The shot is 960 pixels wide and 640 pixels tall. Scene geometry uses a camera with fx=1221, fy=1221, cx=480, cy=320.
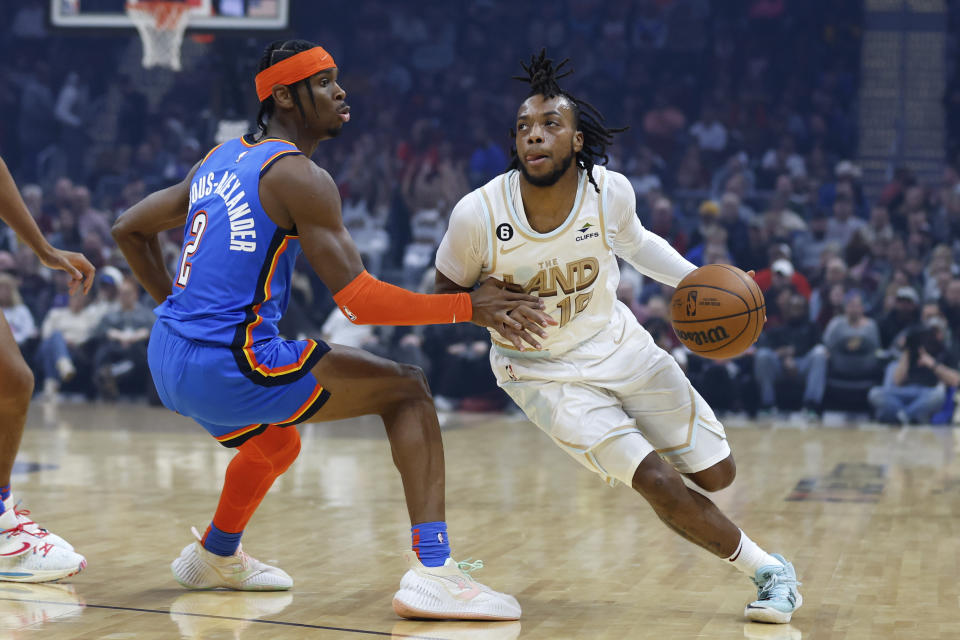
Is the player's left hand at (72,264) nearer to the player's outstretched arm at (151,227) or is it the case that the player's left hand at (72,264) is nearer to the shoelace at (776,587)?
the player's outstretched arm at (151,227)

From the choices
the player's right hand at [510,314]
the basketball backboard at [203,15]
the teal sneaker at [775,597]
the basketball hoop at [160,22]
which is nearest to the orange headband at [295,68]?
the player's right hand at [510,314]

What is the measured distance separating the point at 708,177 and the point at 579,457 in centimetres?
1014

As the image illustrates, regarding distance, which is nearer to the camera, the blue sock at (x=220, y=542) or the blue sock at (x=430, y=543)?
the blue sock at (x=430, y=543)

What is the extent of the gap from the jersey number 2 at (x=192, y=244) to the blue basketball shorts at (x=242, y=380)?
18 cm

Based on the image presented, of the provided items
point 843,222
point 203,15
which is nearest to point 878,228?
point 843,222

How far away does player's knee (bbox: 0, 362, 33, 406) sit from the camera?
14.2 feet

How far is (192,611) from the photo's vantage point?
4016 mm

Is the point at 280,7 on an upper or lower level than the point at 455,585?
upper

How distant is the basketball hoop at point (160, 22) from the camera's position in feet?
32.2

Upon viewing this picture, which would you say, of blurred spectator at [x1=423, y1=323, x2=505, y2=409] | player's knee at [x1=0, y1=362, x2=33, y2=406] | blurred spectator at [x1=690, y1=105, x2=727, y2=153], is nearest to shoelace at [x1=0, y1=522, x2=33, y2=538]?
player's knee at [x1=0, y1=362, x2=33, y2=406]

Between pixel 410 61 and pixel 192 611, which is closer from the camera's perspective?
pixel 192 611

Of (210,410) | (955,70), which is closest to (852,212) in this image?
(955,70)

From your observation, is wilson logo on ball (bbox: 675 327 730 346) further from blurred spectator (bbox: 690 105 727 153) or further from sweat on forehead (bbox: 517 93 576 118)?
blurred spectator (bbox: 690 105 727 153)

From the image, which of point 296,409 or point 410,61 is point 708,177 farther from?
point 296,409
